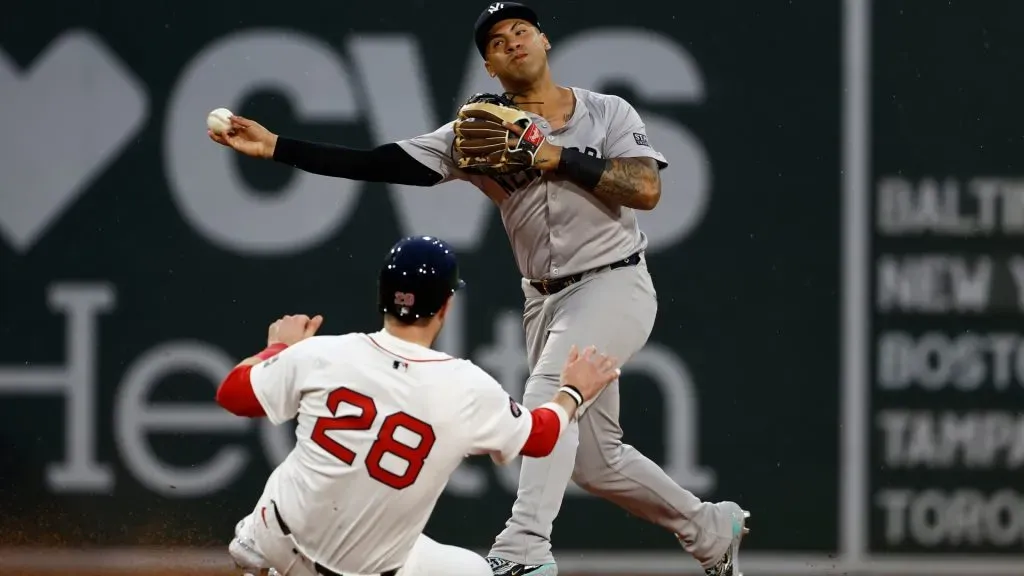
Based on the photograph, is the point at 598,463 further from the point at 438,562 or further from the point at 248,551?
the point at 248,551

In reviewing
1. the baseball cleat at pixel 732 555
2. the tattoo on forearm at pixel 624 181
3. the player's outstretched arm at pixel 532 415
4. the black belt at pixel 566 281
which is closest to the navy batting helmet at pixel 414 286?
the player's outstretched arm at pixel 532 415

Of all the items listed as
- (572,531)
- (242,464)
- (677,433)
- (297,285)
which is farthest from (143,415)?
(677,433)

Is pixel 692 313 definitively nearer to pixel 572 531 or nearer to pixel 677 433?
pixel 677 433

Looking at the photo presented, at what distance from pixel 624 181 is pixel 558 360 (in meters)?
0.55

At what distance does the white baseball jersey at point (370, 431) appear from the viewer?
11.0ft

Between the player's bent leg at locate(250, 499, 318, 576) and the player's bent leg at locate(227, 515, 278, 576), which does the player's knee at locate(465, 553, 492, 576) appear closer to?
the player's bent leg at locate(250, 499, 318, 576)

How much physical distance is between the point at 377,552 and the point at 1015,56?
3.56 m

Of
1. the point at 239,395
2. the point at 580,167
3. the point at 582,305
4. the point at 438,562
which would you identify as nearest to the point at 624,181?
the point at 580,167

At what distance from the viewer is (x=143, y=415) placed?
5867mm

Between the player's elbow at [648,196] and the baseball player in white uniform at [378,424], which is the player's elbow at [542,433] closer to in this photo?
the baseball player in white uniform at [378,424]

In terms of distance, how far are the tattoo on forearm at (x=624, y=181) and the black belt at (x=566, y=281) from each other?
0.23 metres

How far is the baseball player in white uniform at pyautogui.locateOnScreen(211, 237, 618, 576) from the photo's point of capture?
11.0ft

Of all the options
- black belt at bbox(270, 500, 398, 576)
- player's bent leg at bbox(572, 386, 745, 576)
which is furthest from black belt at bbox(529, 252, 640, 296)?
black belt at bbox(270, 500, 398, 576)

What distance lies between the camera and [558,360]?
4254mm
